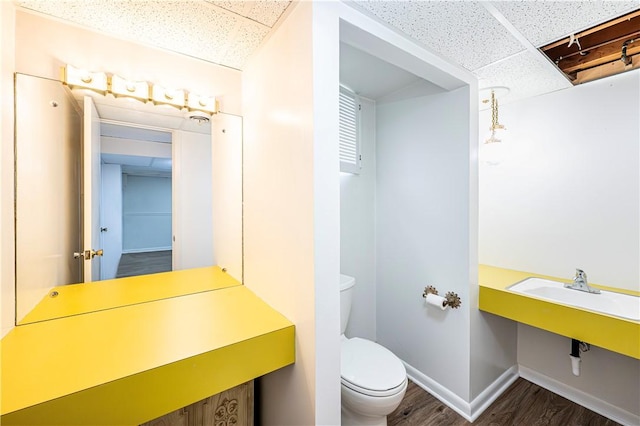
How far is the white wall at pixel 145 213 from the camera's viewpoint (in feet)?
4.90

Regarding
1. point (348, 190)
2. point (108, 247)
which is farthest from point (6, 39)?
point (348, 190)

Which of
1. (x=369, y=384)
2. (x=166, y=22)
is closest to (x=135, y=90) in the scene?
(x=166, y=22)

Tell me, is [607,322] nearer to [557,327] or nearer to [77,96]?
[557,327]

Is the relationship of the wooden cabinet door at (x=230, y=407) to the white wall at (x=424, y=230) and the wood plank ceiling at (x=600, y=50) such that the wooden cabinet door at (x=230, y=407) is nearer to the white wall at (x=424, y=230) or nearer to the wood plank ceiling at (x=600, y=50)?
the white wall at (x=424, y=230)

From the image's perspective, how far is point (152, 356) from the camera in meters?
0.94

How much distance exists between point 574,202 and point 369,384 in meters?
1.90

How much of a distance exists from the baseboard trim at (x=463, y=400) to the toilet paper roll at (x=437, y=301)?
23.2 inches

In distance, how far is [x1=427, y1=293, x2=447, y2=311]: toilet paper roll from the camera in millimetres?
1804

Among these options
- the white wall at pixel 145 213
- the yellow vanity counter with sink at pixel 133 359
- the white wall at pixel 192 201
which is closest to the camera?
the yellow vanity counter with sink at pixel 133 359

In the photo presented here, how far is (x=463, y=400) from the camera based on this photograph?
1.74 m

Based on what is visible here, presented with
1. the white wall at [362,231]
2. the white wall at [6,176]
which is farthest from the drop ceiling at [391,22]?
the white wall at [362,231]

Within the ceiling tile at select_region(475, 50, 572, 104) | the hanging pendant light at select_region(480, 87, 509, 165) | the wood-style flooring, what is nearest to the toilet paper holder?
the hanging pendant light at select_region(480, 87, 509, 165)

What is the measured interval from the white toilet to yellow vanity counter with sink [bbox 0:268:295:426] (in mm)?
451

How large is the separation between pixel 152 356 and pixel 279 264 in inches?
23.3
